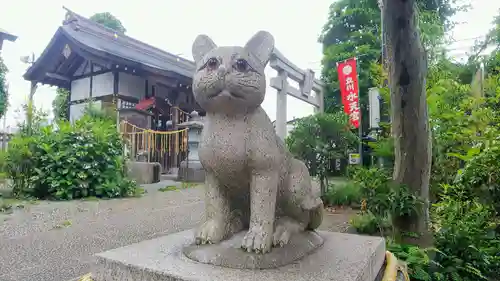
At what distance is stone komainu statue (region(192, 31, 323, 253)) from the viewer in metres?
1.49

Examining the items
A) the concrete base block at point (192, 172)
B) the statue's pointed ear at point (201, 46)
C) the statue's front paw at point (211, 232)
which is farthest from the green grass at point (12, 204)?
the statue's pointed ear at point (201, 46)

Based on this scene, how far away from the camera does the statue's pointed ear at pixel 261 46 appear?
1.60 metres

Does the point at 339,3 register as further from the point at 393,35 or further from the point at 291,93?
the point at 393,35

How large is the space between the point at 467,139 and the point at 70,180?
218 inches

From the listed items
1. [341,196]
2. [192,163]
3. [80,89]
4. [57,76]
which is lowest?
[341,196]

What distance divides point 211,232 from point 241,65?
2.53 ft

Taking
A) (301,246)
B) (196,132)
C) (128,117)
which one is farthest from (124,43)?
(301,246)

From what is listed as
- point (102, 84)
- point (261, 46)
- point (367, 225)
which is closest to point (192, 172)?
point (102, 84)

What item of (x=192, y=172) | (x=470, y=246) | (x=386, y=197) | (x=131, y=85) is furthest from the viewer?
(x=131, y=85)

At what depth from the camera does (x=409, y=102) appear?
2832 mm

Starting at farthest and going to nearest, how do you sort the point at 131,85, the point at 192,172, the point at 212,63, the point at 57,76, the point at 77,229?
the point at 57,76 < the point at 131,85 < the point at 192,172 < the point at 77,229 < the point at 212,63

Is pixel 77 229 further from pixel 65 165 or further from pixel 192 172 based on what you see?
pixel 192 172

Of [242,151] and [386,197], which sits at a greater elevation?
[242,151]

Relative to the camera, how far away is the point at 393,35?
273 centimetres
